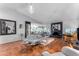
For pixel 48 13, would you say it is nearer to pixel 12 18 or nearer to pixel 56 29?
pixel 56 29

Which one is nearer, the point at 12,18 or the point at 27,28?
the point at 27,28

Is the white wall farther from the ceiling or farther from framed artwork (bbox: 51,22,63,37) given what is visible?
framed artwork (bbox: 51,22,63,37)

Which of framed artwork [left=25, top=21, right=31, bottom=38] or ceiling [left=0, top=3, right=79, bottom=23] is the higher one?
ceiling [left=0, top=3, right=79, bottom=23]

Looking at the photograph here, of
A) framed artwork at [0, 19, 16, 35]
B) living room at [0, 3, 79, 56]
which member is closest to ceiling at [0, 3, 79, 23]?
living room at [0, 3, 79, 56]

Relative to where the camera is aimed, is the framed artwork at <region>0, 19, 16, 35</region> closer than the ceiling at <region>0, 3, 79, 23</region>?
No

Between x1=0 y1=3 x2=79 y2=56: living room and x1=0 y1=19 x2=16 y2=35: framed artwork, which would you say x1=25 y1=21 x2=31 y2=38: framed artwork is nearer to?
x1=0 y1=3 x2=79 y2=56: living room

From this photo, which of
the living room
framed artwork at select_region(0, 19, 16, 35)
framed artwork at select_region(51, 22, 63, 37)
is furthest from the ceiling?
framed artwork at select_region(0, 19, 16, 35)

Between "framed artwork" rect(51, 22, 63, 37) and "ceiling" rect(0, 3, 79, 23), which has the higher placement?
"ceiling" rect(0, 3, 79, 23)

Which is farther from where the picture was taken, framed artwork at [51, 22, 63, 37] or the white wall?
framed artwork at [51, 22, 63, 37]

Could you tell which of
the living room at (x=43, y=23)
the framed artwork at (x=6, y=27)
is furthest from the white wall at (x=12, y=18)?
the framed artwork at (x=6, y=27)

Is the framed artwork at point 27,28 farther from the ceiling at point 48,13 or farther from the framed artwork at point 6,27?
the framed artwork at point 6,27

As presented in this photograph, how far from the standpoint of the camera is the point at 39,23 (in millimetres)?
2709

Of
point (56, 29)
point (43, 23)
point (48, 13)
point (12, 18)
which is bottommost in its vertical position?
point (56, 29)

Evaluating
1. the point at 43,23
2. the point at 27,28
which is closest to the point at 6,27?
the point at 27,28
